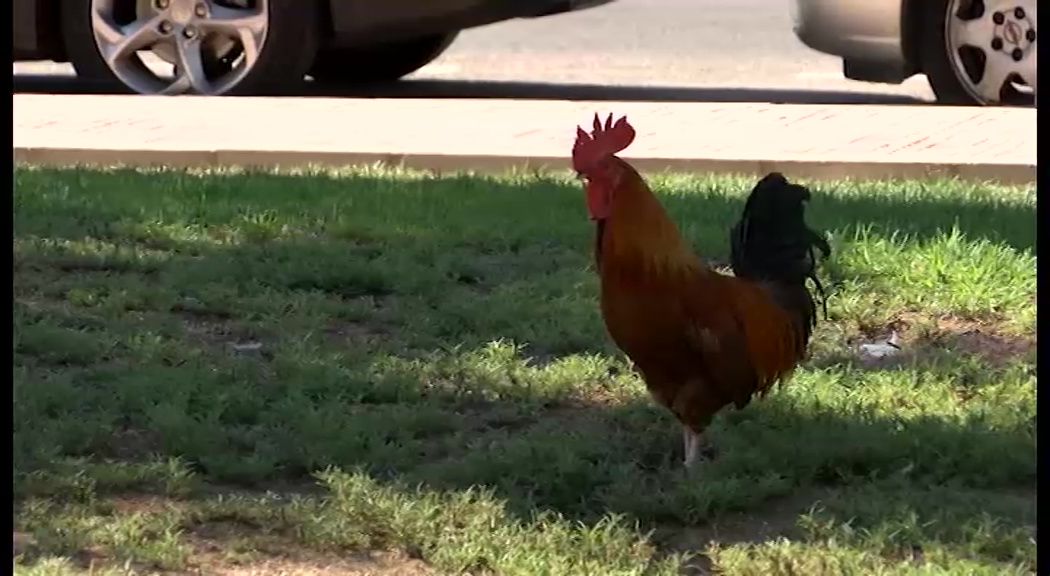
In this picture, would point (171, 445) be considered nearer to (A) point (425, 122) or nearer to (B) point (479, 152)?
(B) point (479, 152)

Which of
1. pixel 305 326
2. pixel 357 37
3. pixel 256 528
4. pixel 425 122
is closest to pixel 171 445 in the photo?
pixel 256 528

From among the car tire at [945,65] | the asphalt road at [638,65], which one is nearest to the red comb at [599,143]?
the car tire at [945,65]

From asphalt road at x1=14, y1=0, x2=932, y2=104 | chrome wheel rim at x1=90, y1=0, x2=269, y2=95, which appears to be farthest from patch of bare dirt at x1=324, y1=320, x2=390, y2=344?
asphalt road at x1=14, y1=0, x2=932, y2=104

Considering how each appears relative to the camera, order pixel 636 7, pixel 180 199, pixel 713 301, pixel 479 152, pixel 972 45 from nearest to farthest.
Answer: pixel 713 301 < pixel 180 199 < pixel 479 152 < pixel 972 45 < pixel 636 7

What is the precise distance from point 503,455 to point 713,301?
577 millimetres

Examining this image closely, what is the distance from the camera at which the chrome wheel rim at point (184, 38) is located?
8641 mm

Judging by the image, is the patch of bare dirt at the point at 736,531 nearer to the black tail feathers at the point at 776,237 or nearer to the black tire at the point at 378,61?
the black tail feathers at the point at 776,237

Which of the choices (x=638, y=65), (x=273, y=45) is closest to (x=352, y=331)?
(x=273, y=45)

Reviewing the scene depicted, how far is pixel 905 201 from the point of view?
21.5ft

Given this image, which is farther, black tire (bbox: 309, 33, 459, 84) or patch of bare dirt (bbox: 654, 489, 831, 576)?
black tire (bbox: 309, 33, 459, 84)

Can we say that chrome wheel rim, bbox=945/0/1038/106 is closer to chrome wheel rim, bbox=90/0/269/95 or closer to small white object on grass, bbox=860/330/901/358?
chrome wheel rim, bbox=90/0/269/95

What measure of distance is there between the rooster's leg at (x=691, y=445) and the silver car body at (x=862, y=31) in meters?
5.23

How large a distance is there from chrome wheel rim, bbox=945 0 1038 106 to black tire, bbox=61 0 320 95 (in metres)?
3.16

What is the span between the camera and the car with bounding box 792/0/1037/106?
852 cm
